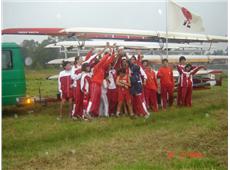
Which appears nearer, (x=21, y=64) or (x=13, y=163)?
(x=13, y=163)

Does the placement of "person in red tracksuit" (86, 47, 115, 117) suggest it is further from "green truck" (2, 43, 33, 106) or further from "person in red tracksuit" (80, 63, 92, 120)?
"green truck" (2, 43, 33, 106)

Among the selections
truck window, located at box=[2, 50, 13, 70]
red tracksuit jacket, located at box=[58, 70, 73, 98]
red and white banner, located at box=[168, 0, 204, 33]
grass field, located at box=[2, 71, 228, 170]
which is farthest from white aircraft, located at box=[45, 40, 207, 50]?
grass field, located at box=[2, 71, 228, 170]

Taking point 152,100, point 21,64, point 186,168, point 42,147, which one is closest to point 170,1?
point 152,100

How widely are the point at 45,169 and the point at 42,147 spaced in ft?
3.65

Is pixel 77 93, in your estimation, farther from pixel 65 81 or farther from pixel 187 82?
pixel 187 82

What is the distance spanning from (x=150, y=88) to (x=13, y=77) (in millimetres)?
3019

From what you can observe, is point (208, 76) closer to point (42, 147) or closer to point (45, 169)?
point (42, 147)

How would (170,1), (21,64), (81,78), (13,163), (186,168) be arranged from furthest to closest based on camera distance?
(170,1) → (21,64) → (81,78) → (13,163) → (186,168)

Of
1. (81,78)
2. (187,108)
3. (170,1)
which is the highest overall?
(170,1)

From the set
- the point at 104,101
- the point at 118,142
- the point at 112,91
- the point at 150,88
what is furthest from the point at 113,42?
the point at 118,142

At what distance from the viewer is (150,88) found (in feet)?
30.6

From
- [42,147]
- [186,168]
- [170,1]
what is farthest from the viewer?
[170,1]

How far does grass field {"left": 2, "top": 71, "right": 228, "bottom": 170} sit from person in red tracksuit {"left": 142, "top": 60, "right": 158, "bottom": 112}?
1.55ft

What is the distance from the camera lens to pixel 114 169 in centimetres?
476
